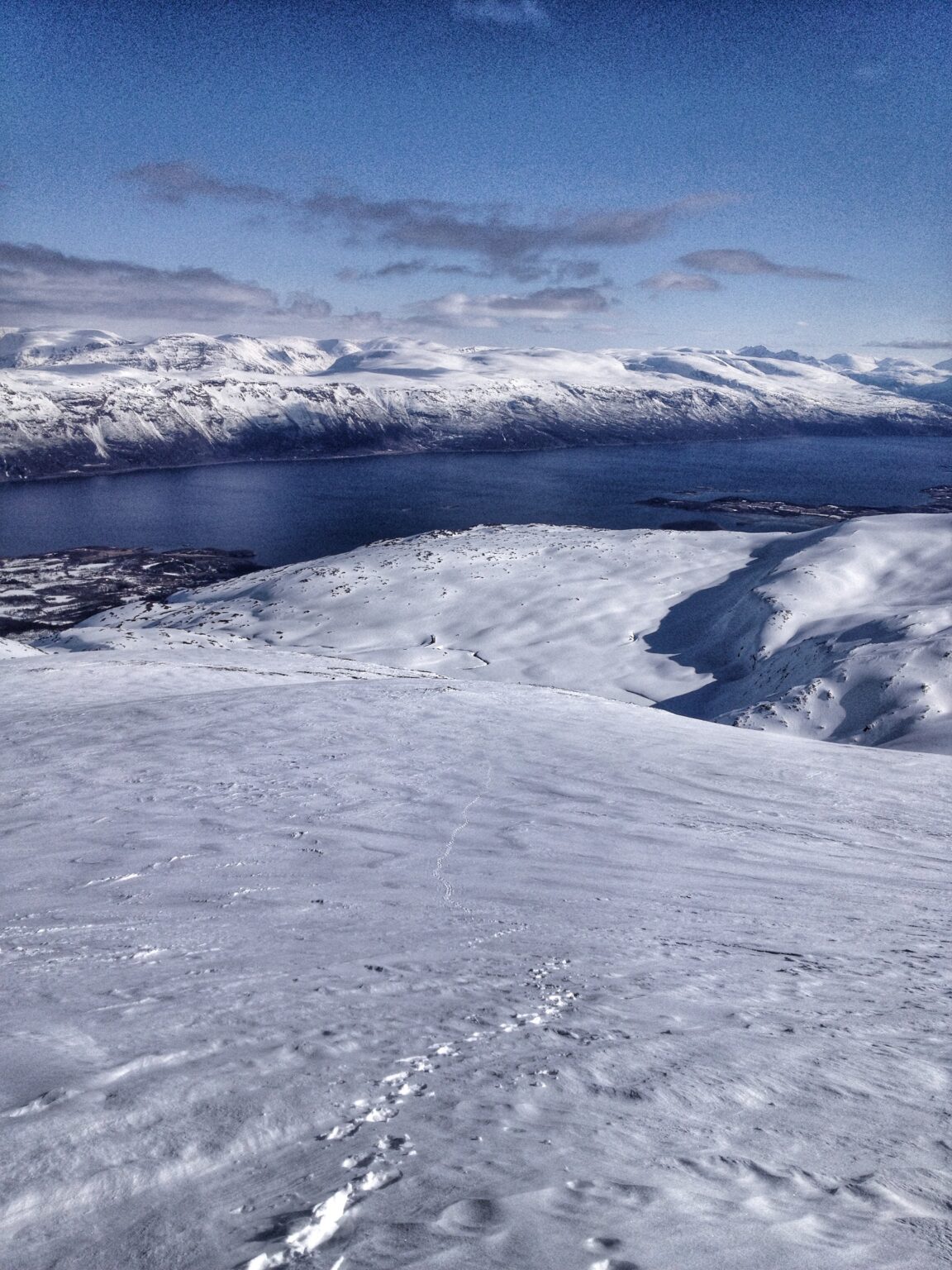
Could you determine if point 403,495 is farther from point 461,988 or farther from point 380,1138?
point 380,1138

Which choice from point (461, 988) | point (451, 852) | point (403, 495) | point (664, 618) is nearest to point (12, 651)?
point (451, 852)

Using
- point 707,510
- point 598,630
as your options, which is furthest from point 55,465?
point 598,630

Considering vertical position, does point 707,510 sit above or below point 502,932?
above

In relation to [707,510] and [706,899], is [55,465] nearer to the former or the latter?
[707,510]

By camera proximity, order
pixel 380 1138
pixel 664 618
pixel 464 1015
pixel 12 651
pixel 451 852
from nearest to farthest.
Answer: pixel 380 1138, pixel 464 1015, pixel 451 852, pixel 12 651, pixel 664 618

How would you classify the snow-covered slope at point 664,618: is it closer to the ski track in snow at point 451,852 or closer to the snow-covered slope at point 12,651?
the snow-covered slope at point 12,651

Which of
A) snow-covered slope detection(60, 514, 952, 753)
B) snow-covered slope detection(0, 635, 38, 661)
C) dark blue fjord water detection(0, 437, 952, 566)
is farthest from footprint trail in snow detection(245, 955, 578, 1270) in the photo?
dark blue fjord water detection(0, 437, 952, 566)
